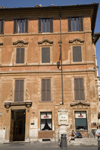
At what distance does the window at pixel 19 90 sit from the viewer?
78.5 feet

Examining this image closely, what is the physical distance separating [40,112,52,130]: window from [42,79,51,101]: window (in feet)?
5.36

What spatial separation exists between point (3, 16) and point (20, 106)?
37.0ft

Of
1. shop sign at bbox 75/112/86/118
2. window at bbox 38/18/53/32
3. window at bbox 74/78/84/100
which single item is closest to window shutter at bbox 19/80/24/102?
window at bbox 74/78/84/100

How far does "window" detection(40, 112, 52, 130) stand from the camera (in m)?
23.3

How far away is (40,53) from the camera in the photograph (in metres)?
25.2

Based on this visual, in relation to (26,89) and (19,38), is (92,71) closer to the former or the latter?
(26,89)

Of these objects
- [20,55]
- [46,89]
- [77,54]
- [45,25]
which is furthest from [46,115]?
[45,25]

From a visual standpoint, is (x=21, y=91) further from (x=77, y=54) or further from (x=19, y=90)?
(x=77, y=54)

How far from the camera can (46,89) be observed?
79.3 feet

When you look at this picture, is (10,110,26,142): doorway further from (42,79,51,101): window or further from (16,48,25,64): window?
(16,48,25,64): window

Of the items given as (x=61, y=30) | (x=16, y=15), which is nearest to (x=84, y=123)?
(x=61, y=30)

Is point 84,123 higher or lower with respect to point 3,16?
lower

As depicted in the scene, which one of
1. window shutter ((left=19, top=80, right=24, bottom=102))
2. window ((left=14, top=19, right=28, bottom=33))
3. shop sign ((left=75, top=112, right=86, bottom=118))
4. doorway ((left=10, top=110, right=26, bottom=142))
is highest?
window ((left=14, top=19, right=28, bottom=33))

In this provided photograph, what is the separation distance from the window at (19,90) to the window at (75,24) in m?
8.61
